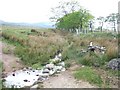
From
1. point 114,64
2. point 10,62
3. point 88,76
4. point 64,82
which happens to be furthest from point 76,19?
point 64,82

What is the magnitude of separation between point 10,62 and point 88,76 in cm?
447

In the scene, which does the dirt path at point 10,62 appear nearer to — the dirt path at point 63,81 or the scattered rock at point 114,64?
the dirt path at point 63,81

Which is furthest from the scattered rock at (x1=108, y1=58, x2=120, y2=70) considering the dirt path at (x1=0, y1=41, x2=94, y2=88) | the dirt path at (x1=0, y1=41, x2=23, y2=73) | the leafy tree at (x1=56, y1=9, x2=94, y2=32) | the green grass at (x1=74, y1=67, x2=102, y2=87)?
the leafy tree at (x1=56, y1=9, x2=94, y2=32)

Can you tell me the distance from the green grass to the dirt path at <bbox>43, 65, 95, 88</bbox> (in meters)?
0.19

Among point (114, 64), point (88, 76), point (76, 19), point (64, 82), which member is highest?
point (76, 19)

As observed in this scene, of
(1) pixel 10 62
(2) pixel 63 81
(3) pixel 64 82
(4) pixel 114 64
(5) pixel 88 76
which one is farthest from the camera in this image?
(1) pixel 10 62

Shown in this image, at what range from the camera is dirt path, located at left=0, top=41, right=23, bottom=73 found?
10.6 metres

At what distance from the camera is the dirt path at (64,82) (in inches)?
302

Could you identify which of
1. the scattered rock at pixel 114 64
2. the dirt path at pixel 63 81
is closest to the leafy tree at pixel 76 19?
the dirt path at pixel 63 81

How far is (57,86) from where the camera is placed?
7.66 m

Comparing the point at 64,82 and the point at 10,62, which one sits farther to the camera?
the point at 10,62

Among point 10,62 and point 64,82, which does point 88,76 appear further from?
point 10,62

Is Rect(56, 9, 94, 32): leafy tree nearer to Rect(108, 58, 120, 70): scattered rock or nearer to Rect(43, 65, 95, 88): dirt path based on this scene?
Rect(108, 58, 120, 70): scattered rock

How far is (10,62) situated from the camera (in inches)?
454
